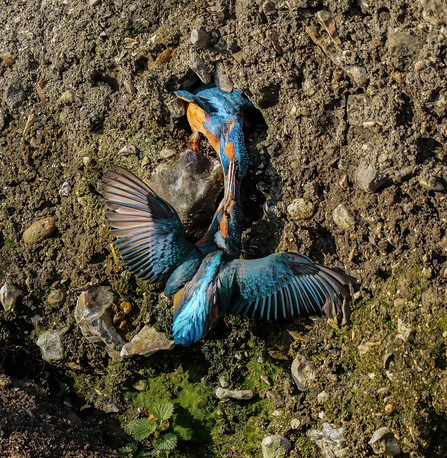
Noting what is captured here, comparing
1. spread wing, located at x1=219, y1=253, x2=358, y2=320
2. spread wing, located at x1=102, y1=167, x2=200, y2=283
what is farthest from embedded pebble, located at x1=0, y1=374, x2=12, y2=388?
spread wing, located at x1=219, y1=253, x2=358, y2=320

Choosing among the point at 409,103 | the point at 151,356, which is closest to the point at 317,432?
the point at 151,356

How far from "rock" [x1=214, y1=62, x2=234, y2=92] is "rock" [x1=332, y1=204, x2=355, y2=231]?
1054mm

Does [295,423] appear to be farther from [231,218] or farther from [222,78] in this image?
[222,78]

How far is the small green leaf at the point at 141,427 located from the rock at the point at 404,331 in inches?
62.3

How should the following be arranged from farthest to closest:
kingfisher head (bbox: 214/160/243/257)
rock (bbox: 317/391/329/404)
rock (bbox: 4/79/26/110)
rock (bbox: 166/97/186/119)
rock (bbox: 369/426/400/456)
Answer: rock (bbox: 4/79/26/110) → rock (bbox: 166/97/186/119) → kingfisher head (bbox: 214/160/243/257) → rock (bbox: 317/391/329/404) → rock (bbox: 369/426/400/456)

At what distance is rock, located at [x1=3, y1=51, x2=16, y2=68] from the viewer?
14.0 ft

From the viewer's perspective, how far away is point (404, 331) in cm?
314

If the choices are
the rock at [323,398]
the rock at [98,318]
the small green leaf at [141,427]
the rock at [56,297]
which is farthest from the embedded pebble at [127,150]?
the rock at [323,398]

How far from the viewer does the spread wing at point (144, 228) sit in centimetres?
336

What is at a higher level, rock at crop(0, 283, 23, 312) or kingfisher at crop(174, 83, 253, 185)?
kingfisher at crop(174, 83, 253, 185)

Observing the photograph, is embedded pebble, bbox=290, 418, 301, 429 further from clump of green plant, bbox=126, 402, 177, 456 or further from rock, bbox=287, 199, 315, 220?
rock, bbox=287, 199, 315, 220

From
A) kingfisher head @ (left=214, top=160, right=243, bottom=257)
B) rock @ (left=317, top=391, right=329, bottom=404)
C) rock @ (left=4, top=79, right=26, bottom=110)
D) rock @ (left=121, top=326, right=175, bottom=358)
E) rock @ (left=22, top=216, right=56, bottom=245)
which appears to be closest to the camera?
rock @ (left=317, top=391, right=329, bottom=404)

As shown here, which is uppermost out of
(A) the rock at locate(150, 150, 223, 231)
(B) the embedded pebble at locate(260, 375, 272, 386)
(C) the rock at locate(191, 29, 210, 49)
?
(C) the rock at locate(191, 29, 210, 49)

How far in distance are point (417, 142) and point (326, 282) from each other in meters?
0.93
